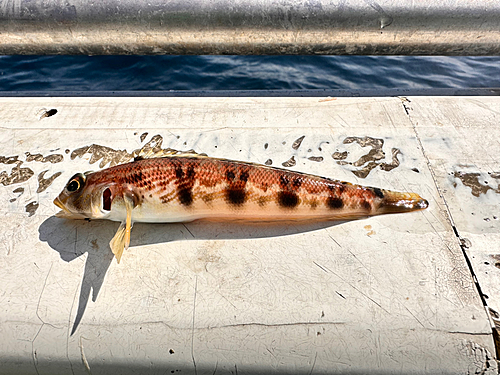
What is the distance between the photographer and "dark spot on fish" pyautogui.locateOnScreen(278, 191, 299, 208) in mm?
2934

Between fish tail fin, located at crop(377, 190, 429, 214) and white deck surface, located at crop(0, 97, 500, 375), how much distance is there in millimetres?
80

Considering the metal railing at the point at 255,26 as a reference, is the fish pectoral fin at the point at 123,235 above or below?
below

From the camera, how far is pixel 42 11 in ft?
14.4

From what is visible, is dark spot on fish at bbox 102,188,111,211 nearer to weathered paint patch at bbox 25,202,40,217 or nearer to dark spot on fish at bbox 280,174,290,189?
weathered paint patch at bbox 25,202,40,217

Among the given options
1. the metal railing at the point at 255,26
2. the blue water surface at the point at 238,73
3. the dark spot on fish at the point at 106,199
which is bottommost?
the blue water surface at the point at 238,73

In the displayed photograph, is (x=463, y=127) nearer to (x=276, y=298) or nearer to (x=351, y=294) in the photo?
(x=351, y=294)

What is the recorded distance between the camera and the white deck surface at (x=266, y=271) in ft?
7.40

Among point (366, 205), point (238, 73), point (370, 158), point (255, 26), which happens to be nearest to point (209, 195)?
point (366, 205)

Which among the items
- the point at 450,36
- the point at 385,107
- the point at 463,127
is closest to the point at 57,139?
the point at 385,107

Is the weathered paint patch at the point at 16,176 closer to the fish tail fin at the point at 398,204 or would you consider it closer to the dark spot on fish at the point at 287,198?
the dark spot on fish at the point at 287,198

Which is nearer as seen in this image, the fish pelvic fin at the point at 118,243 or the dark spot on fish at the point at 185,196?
the fish pelvic fin at the point at 118,243

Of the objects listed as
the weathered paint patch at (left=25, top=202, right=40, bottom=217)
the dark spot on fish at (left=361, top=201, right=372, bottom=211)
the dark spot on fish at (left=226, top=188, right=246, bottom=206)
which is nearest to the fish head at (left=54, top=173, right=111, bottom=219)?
the weathered paint patch at (left=25, top=202, right=40, bottom=217)

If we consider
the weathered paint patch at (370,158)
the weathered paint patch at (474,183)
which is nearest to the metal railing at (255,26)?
the weathered paint patch at (370,158)

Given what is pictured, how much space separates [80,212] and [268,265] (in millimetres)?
1662
